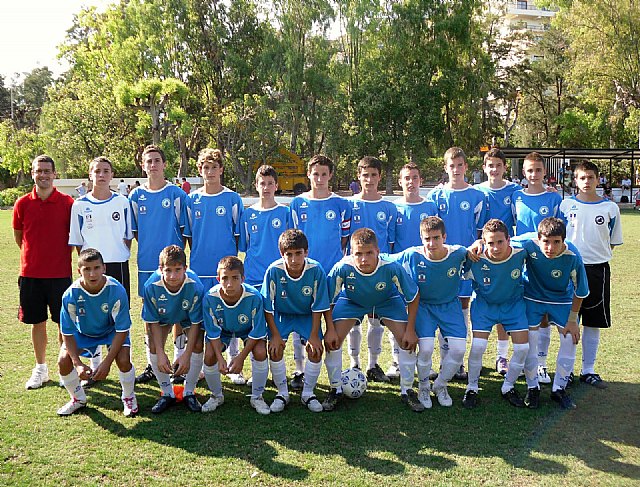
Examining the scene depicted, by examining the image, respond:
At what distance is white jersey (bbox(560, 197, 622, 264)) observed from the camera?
17.0 feet

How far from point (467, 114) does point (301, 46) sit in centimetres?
998

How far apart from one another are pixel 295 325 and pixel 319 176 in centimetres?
137

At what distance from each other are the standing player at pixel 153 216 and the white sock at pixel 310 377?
1.30 meters

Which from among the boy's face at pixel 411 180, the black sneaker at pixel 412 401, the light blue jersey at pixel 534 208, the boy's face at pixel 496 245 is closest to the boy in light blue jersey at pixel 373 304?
the black sneaker at pixel 412 401

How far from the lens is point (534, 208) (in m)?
5.28

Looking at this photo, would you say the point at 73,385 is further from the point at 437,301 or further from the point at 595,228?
the point at 595,228

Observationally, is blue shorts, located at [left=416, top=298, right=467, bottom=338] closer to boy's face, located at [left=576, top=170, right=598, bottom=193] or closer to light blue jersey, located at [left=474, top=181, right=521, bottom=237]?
light blue jersey, located at [left=474, top=181, right=521, bottom=237]

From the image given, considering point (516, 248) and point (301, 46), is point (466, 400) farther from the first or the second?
point (301, 46)

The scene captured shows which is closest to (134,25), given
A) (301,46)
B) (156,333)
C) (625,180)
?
(301,46)

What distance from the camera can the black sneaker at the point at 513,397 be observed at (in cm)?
456

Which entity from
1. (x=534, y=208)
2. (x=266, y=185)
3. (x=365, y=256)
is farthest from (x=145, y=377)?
(x=534, y=208)

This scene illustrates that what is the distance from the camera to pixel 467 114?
32.9 m

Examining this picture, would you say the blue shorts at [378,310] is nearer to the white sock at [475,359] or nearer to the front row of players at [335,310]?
the front row of players at [335,310]

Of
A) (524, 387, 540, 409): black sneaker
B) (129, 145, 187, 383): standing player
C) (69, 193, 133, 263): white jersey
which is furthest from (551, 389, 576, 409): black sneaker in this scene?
(69, 193, 133, 263): white jersey
